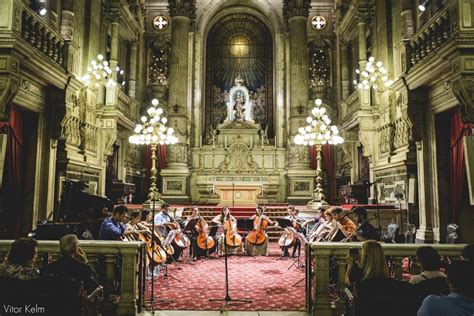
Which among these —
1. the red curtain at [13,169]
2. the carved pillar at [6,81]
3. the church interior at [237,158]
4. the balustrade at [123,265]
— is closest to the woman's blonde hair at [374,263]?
the church interior at [237,158]

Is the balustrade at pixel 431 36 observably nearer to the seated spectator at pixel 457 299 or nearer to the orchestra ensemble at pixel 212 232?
the orchestra ensemble at pixel 212 232

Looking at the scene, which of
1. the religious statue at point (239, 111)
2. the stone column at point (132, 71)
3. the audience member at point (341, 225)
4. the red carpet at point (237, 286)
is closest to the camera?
the red carpet at point (237, 286)

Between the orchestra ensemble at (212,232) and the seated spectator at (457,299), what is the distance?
297 cm

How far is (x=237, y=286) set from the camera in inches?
253

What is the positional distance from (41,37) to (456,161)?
1009 centimetres

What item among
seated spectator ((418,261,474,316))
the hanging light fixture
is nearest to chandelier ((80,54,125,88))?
the hanging light fixture

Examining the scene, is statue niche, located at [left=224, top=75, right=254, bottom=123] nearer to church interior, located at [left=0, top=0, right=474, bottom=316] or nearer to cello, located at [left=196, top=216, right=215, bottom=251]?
church interior, located at [left=0, top=0, right=474, bottom=316]

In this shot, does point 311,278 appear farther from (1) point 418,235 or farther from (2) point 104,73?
(2) point 104,73

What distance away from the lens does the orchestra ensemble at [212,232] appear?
243 inches

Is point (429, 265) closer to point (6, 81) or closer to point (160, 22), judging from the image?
point (6, 81)

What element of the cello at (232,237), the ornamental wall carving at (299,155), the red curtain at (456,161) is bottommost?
the cello at (232,237)

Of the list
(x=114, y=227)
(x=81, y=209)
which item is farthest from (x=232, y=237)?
(x=114, y=227)

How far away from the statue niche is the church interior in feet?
0.45

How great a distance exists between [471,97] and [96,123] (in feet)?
36.0
